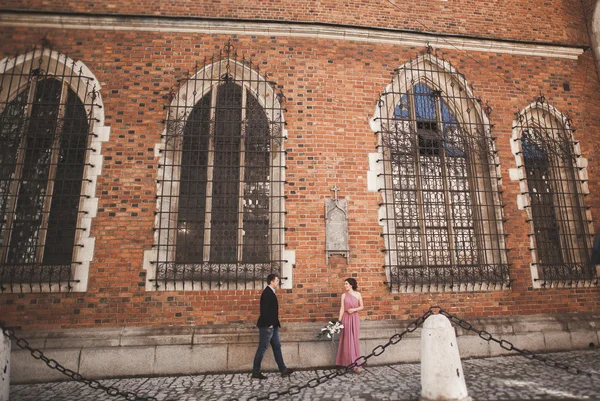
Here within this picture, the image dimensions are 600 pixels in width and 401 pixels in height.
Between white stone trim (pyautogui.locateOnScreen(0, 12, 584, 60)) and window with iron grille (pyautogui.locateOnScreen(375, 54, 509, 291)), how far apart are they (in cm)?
55

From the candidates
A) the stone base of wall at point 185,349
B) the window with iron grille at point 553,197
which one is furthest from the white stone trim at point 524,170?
the stone base of wall at point 185,349

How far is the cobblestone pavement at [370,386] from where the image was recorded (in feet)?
14.0

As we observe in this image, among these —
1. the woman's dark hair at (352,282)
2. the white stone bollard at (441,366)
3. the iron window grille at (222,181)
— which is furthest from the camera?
the iron window grille at (222,181)

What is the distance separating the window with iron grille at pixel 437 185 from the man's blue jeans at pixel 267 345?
230 centimetres

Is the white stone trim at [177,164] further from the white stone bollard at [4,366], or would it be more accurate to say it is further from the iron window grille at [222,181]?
the white stone bollard at [4,366]

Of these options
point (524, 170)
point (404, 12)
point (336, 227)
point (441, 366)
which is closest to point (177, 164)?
point (336, 227)

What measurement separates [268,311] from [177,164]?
3.18m

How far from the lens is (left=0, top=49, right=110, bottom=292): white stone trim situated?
5969mm

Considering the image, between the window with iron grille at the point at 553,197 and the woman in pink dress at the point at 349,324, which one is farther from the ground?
the window with iron grille at the point at 553,197

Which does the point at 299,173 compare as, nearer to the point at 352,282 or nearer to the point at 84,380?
the point at 352,282

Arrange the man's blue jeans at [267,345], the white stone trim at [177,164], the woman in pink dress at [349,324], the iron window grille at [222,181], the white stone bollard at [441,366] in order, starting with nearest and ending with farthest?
1. the white stone bollard at [441,366]
2. the man's blue jeans at [267,345]
3. the woman in pink dress at [349,324]
4. the white stone trim at [177,164]
5. the iron window grille at [222,181]

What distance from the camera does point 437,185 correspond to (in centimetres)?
711

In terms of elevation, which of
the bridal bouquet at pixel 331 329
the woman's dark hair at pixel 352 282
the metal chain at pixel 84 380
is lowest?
the metal chain at pixel 84 380

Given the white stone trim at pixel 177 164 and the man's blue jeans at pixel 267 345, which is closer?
the man's blue jeans at pixel 267 345
